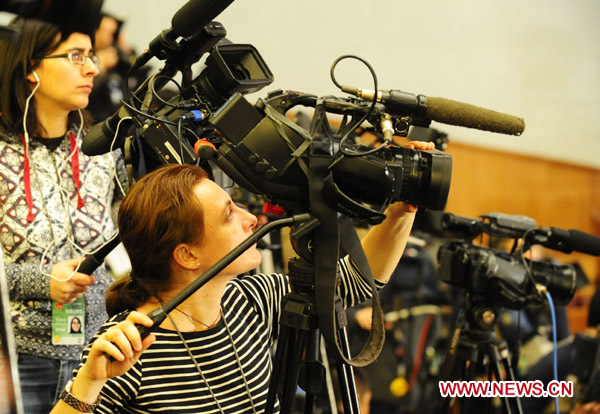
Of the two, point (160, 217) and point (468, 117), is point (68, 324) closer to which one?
point (160, 217)

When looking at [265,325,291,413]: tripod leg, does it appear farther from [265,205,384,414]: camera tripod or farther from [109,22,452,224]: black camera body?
[109,22,452,224]: black camera body

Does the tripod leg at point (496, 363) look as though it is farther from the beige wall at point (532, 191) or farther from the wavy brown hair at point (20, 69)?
the beige wall at point (532, 191)

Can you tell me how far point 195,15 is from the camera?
3.58 ft

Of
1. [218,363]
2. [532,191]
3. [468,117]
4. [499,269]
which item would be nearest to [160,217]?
[218,363]

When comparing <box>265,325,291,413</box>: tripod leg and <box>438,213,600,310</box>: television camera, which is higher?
<box>438,213,600,310</box>: television camera

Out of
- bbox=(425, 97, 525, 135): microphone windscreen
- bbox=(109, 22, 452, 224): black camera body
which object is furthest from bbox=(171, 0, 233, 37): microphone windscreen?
bbox=(425, 97, 525, 135): microphone windscreen

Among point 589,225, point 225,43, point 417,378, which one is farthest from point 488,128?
point 589,225

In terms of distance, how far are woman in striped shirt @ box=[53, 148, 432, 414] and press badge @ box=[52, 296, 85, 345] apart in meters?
0.36

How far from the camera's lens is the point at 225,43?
127 centimetres

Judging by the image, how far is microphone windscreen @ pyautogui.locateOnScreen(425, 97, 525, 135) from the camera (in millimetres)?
1054

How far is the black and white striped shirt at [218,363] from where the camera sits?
3.85 feet

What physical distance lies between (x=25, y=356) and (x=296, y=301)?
Result: 891 mm

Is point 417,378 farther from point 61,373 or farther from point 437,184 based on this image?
point 437,184

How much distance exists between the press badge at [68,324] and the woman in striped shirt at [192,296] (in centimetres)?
36
